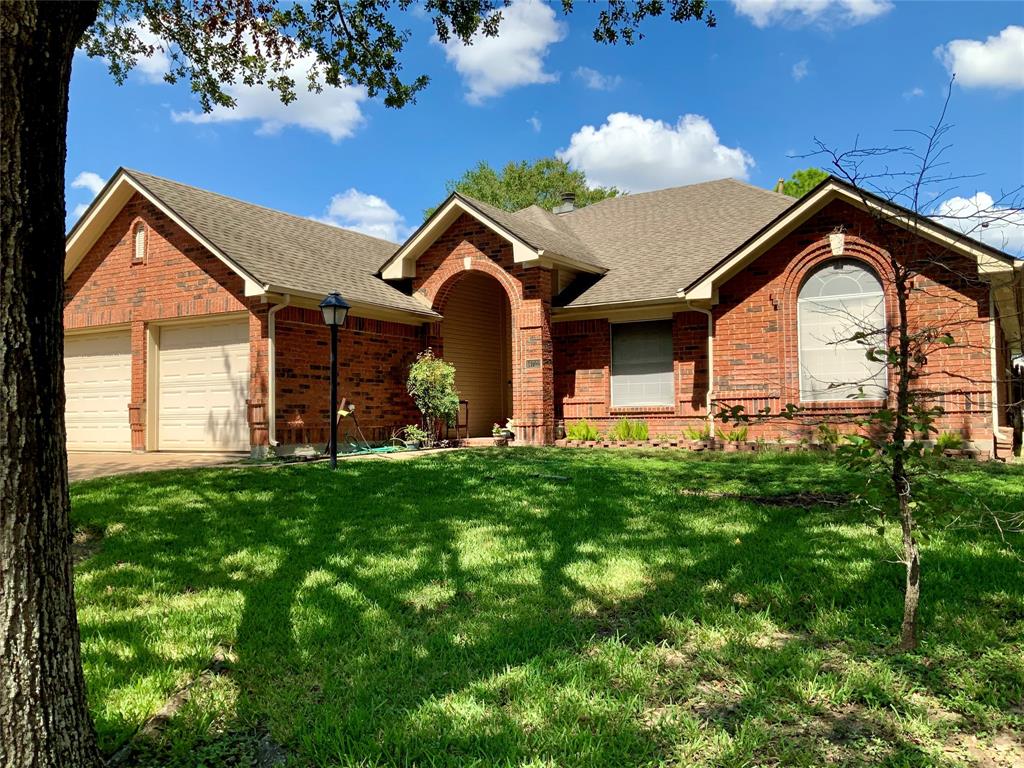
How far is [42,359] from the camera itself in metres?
2.49

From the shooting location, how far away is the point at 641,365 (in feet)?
49.2

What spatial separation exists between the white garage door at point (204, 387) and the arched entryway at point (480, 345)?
480 centimetres

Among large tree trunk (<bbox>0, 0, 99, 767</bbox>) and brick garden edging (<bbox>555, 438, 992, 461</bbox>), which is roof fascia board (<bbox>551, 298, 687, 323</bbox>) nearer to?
brick garden edging (<bbox>555, 438, 992, 461</bbox>)

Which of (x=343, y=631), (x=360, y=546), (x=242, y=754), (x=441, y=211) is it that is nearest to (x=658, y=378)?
(x=441, y=211)

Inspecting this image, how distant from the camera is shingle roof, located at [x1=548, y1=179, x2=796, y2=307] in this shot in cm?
1484

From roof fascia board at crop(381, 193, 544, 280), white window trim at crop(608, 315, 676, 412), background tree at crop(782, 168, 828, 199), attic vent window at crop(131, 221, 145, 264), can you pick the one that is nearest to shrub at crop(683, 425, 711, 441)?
white window trim at crop(608, 315, 676, 412)

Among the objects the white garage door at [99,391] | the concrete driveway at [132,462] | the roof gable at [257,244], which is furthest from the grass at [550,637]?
the white garage door at [99,391]

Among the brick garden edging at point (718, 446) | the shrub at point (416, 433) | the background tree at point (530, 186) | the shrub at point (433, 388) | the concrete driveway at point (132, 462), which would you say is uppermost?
the background tree at point (530, 186)

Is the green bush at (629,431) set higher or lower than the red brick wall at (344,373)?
lower

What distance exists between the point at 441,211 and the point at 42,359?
1347 centimetres

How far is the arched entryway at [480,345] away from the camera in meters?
17.6

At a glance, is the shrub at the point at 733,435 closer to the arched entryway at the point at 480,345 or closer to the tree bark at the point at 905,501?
the arched entryway at the point at 480,345

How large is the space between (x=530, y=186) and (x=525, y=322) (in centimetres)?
3269

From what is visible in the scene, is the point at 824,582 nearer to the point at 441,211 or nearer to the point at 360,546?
the point at 360,546
